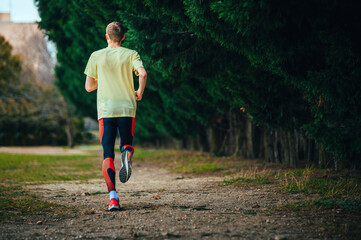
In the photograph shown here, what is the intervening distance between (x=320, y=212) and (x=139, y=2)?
4.41 metres

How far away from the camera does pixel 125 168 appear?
4.30 metres

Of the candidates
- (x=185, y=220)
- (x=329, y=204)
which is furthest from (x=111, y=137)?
(x=329, y=204)

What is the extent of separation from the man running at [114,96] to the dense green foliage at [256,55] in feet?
3.65

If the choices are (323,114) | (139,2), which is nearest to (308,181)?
(323,114)

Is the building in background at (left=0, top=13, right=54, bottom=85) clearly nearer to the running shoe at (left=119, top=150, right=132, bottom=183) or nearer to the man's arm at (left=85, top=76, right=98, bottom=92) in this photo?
the man's arm at (left=85, top=76, right=98, bottom=92)

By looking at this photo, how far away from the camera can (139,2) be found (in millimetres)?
6613

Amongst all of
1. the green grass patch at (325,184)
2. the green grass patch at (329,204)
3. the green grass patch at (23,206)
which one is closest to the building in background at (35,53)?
the green grass patch at (23,206)

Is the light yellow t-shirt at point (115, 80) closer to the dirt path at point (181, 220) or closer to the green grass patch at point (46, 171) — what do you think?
the dirt path at point (181, 220)

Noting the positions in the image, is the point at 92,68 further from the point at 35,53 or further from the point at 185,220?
the point at 35,53

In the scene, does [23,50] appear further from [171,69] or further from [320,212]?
[320,212]

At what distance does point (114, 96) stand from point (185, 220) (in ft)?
5.19


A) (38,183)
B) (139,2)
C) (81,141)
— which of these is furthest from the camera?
(81,141)

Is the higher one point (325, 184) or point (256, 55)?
point (256, 55)

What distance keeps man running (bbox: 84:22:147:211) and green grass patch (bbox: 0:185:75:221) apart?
0.80m
